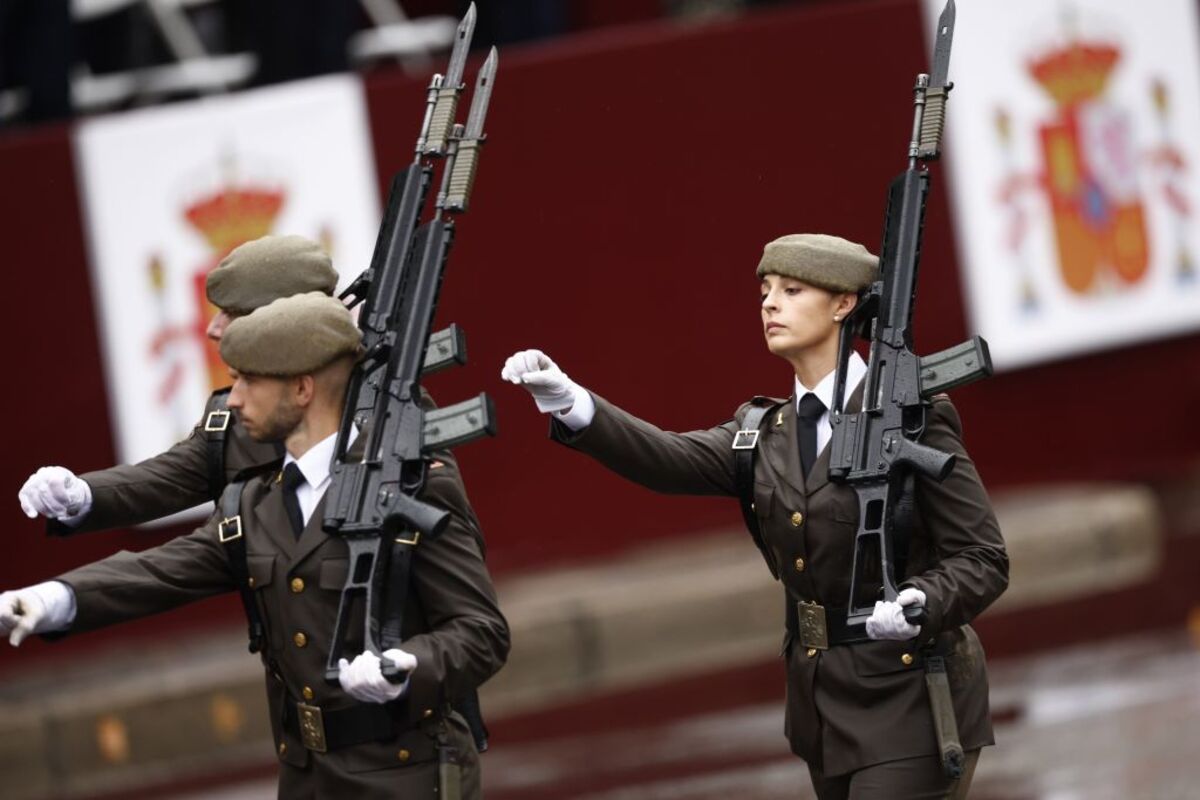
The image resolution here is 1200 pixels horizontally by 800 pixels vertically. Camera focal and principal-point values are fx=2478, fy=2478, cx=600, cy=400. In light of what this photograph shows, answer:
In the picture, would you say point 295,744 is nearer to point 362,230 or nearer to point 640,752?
point 640,752

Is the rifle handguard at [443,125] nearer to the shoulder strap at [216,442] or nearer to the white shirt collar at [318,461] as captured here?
the white shirt collar at [318,461]

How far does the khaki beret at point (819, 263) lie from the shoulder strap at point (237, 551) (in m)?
1.34

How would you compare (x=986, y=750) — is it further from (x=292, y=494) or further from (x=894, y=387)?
(x=292, y=494)

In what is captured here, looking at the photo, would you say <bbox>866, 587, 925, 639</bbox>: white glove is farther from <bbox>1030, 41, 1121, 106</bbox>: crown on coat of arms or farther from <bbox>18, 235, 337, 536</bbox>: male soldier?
<bbox>1030, 41, 1121, 106</bbox>: crown on coat of arms

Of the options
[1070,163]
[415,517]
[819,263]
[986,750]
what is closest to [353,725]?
[415,517]

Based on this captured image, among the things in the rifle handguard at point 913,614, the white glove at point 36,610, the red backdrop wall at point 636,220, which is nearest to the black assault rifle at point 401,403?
the white glove at point 36,610

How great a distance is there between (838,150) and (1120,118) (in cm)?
144

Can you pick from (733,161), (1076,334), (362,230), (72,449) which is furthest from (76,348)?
(1076,334)

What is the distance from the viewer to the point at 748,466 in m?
5.79

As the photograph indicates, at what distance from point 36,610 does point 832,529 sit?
1.78 meters

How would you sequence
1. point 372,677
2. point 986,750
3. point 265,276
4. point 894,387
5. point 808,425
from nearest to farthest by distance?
1. point 372,677
2. point 894,387
3. point 808,425
4. point 265,276
5. point 986,750

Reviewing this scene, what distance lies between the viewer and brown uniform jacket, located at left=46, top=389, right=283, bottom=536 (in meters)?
5.93

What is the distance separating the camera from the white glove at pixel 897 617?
209 inches

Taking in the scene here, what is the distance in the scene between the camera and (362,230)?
1048 cm
